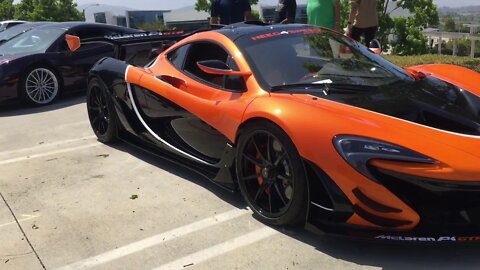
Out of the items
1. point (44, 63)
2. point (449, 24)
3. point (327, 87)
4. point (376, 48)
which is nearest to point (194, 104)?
point (327, 87)

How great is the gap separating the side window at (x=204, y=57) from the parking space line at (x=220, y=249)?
3.83 ft

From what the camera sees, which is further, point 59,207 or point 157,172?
point 157,172

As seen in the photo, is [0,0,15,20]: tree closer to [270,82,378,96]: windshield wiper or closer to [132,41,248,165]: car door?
[132,41,248,165]: car door

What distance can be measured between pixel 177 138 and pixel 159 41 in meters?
2.35

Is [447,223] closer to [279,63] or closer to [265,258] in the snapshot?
[265,258]

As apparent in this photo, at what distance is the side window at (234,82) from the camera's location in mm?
3449

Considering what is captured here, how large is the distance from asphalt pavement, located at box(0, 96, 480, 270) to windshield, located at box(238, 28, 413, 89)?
38.6 inches

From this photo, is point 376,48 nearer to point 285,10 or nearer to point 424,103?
point 424,103

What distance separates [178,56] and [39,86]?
4.33m

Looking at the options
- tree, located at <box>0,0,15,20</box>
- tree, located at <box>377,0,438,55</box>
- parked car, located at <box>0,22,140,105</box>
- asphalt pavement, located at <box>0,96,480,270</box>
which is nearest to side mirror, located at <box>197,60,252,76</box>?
asphalt pavement, located at <box>0,96,480,270</box>

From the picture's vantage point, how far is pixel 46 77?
25.6ft

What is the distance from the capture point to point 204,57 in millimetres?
4074

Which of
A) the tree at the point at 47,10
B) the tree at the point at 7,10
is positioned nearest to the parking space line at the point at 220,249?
the tree at the point at 47,10

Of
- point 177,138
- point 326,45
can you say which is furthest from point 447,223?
point 177,138
